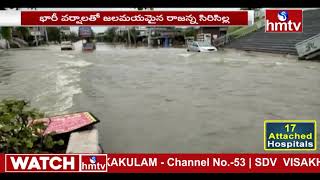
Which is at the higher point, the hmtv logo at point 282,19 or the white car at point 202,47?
the hmtv logo at point 282,19

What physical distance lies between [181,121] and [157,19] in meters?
3.24

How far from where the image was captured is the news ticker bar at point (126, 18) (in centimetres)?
464

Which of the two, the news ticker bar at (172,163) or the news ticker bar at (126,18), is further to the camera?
the news ticker bar at (126,18)

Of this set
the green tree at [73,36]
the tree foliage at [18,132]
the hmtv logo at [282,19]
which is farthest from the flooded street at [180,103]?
the green tree at [73,36]

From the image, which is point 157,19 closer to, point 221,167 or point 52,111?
point 221,167

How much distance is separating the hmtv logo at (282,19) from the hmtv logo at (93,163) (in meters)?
2.42

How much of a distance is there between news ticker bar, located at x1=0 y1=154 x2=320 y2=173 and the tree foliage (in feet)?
1.89

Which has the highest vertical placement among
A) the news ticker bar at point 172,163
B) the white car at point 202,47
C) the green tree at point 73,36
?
Answer: the green tree at point 73,36

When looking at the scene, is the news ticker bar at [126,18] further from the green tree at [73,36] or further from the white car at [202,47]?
the green tree at [73,36]

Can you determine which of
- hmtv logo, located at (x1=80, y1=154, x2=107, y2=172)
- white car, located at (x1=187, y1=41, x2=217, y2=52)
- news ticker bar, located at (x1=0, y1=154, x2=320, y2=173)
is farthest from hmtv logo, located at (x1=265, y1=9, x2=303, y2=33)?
white car, located at (x1=187, y1=41, x2=217, y2=52)

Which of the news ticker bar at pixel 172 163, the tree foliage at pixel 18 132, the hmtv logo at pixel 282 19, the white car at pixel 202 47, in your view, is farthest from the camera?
the white car at pixel 202 47

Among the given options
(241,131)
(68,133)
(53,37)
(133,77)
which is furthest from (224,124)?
(53,37)

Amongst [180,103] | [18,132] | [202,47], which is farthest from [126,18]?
[202,47]
